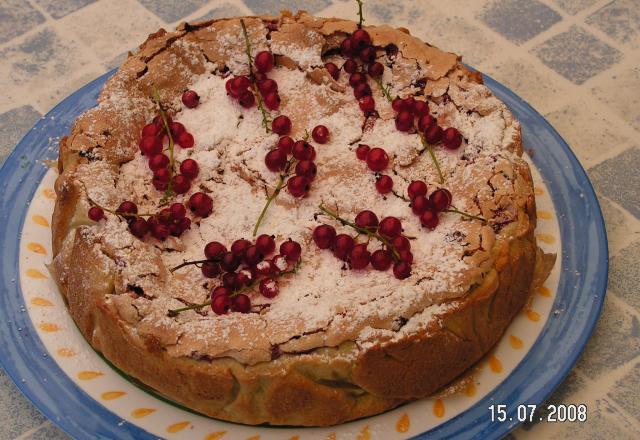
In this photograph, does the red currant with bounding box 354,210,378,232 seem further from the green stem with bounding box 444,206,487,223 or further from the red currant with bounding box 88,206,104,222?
the red currant with bounding box 88,206,104,222

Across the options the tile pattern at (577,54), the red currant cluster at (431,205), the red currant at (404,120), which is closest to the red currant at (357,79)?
the red currant at (404,120)

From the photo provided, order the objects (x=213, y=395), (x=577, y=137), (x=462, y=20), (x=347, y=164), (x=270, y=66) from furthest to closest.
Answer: (x=462, y=20) → (x=577, y=137) → (x=270, y=66) → (x=347, y=164) → (x=213, y=395)

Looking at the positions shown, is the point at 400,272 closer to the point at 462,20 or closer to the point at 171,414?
the point at 171,414

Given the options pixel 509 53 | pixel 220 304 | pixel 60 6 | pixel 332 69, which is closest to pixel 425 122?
pixel 332 69

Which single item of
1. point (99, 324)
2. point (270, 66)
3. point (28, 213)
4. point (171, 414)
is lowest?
point (171, 414)

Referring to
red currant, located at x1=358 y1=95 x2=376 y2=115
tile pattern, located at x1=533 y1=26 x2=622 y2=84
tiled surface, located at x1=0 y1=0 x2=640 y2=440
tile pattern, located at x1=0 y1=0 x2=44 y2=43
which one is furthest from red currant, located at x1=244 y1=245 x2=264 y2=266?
tile pattern, located at x1=0 y1=0 x2=44 y2=43

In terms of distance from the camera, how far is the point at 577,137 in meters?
2.09

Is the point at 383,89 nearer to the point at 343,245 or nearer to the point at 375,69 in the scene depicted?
the point at 375,69

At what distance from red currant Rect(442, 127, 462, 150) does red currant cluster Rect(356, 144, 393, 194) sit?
117 millimetres

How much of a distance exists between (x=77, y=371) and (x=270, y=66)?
0.73m

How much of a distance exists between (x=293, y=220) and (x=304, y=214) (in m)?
0.03

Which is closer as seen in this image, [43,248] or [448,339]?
[448,339]

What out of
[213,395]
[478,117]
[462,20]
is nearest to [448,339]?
[213,395]

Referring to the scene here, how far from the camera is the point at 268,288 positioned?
4.81 ft
